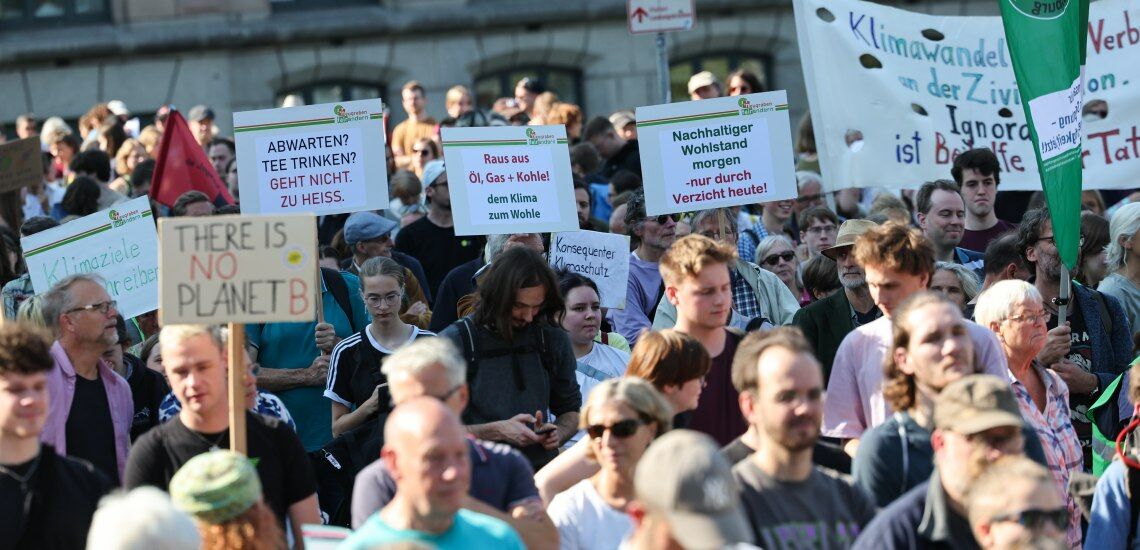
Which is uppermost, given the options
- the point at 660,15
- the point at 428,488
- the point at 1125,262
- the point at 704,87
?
the point at 660,15

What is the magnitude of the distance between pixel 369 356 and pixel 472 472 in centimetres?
241

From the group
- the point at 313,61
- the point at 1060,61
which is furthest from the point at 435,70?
the point at 1060,61

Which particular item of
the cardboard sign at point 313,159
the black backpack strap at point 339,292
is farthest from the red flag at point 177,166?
the black backpack strap at point 339,292

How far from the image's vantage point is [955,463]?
4.70 m

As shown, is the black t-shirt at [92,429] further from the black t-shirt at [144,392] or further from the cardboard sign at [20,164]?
the cardboard sign at [20,164]

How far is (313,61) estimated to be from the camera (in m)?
19.4

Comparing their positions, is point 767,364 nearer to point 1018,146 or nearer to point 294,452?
point 294,452

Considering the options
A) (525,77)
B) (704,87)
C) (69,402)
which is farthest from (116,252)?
(525,77)

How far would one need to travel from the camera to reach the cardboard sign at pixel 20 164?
449 inches

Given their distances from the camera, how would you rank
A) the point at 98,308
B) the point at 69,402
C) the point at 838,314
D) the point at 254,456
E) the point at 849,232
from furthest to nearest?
the point at 849,232 → the point at 838,314 → the point at 98,308 → the point at 69,402 → the point at 254,456

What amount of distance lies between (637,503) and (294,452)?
5.59 ft

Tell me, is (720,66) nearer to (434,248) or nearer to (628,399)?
(434,248)

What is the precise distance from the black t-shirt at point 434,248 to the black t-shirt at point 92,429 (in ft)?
13.3

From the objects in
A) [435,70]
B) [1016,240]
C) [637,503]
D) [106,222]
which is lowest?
[637,503]
